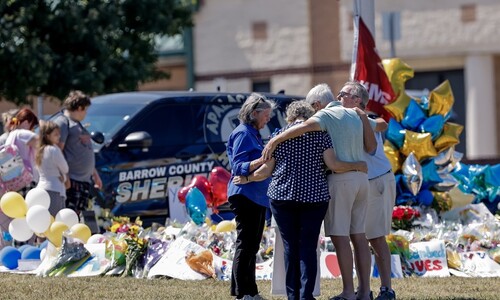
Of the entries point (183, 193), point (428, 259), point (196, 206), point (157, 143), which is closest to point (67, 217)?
point (196, 206)

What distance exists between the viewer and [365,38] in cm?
1289

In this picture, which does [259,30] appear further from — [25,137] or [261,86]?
[25,137]

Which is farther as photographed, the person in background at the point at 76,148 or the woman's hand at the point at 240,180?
the person in background at the point at 76,148

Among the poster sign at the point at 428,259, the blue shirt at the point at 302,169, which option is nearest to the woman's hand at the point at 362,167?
the blue shirt at the point at 302,169

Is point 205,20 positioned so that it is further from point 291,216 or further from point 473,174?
point 291,216

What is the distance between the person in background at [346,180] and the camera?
8.68m

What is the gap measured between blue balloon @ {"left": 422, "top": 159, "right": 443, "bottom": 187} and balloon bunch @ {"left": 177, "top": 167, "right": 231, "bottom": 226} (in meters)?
2.12

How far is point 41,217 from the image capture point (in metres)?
11.4

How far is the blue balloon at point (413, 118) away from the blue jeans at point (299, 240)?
4.62 m

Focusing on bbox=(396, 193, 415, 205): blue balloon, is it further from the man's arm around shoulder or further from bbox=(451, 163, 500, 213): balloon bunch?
the man's arm around shoulder

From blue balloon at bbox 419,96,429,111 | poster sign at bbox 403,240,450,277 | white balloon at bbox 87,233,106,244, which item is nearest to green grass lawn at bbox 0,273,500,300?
poster sign at bbox 403,240,450,277

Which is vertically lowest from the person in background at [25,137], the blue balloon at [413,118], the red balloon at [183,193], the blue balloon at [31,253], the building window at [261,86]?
the building window at [261,86]

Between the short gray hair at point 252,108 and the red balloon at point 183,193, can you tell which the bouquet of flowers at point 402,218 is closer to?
the red balloon at point 183,193

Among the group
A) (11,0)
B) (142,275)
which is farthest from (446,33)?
(142,275)
